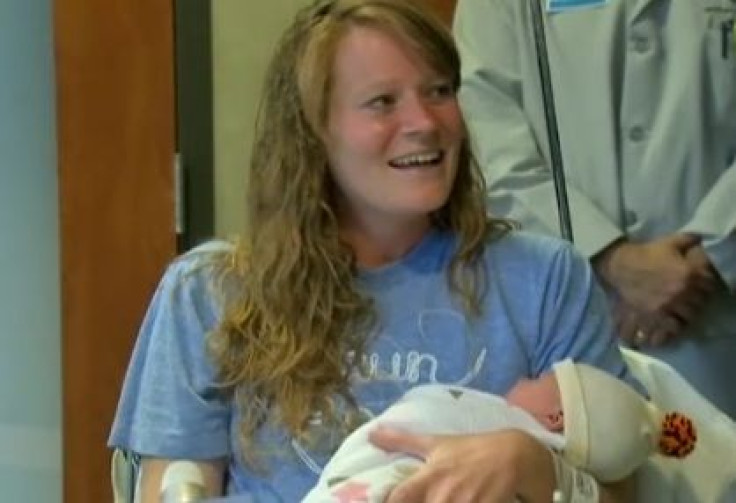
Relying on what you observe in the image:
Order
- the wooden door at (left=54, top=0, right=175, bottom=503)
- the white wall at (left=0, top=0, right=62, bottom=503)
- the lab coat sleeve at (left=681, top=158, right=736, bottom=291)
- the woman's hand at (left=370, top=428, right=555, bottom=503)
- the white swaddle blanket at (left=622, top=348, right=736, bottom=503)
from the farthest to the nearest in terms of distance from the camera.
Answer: the white wall at (left=0, top=0, right=62, bottom=503)
the wooden door at (left=54, top=0, right=175, bottom=503)
the lab coat sleeve at (left=681, top=158, right=736, bottom=291)
the white swaddle blanket at (left=622, top=348, right=736, bottom=503)
the woman's hand at (left=370, top=428, right=555, bottom=503)

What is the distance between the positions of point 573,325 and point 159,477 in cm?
49

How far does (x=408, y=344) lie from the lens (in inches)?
62.5

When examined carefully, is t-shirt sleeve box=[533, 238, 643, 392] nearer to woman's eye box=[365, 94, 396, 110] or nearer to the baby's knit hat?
the baby's knit hat

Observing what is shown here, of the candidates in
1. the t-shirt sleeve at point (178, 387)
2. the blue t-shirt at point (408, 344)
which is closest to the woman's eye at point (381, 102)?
the blue t-shirt at point (408, 344)

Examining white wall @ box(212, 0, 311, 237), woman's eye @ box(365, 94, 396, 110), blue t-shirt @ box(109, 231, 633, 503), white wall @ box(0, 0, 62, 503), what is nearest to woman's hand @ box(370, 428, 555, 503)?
blue t-shirt @ box(109, 231, 633, 503)

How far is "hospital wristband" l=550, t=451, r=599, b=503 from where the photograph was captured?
1423 mm

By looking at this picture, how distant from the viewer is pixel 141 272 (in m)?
2.60

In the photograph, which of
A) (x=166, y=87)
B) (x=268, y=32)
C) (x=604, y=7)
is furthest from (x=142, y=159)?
(x=604, y=7)

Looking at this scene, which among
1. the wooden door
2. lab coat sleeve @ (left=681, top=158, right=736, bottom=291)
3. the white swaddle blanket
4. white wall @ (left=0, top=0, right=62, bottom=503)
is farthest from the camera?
white wall @ (left=0, top=0, right=62, bottom=503)

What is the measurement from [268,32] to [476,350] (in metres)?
1.15

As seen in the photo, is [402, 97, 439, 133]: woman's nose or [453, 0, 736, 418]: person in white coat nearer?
[402, 97, 439, 133]: woman's nose

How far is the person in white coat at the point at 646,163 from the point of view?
199 centimetres

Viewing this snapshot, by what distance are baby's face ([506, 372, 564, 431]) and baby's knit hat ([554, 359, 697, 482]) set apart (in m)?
0.02

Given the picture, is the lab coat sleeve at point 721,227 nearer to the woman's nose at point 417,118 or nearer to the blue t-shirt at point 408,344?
the blue t-shirt at point 408,344
